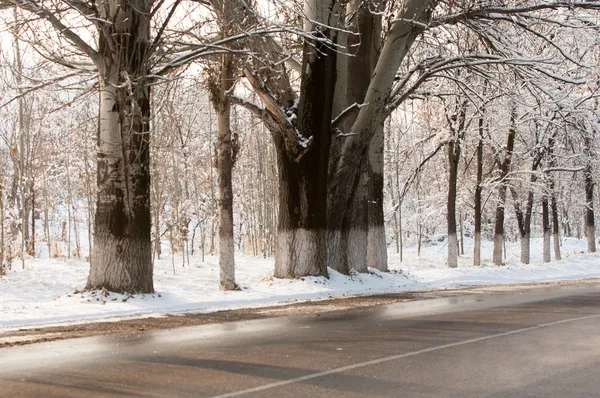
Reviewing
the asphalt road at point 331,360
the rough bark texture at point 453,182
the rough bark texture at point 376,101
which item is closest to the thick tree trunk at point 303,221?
the rough bark texture at point 376,101

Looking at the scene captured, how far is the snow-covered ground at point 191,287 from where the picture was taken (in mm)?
11961

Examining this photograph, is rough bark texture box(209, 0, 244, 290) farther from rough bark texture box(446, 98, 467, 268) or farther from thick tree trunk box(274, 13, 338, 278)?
rough bark texture box(446, 98, 467, 268)

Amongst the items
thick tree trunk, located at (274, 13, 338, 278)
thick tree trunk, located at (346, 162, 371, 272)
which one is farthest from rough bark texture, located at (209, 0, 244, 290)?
thick tree trunk, located at (346, 162, 371, 272)

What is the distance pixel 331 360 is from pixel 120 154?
7.50 m

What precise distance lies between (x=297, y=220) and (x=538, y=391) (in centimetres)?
1125

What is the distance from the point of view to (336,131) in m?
17.3

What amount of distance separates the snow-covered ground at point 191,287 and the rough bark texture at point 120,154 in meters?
0.60

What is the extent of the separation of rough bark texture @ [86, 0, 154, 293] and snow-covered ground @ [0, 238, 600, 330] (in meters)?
0.60

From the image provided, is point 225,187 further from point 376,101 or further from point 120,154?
point 376,101

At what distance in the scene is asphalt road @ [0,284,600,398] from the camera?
18.7 ft

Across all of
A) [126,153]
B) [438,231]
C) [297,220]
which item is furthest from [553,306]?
[438,231]

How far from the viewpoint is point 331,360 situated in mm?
6902

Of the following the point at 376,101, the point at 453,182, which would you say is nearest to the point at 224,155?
the point at 376,101

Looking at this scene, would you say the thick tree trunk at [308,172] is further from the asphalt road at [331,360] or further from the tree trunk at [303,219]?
the asphalt road at [331,360]
